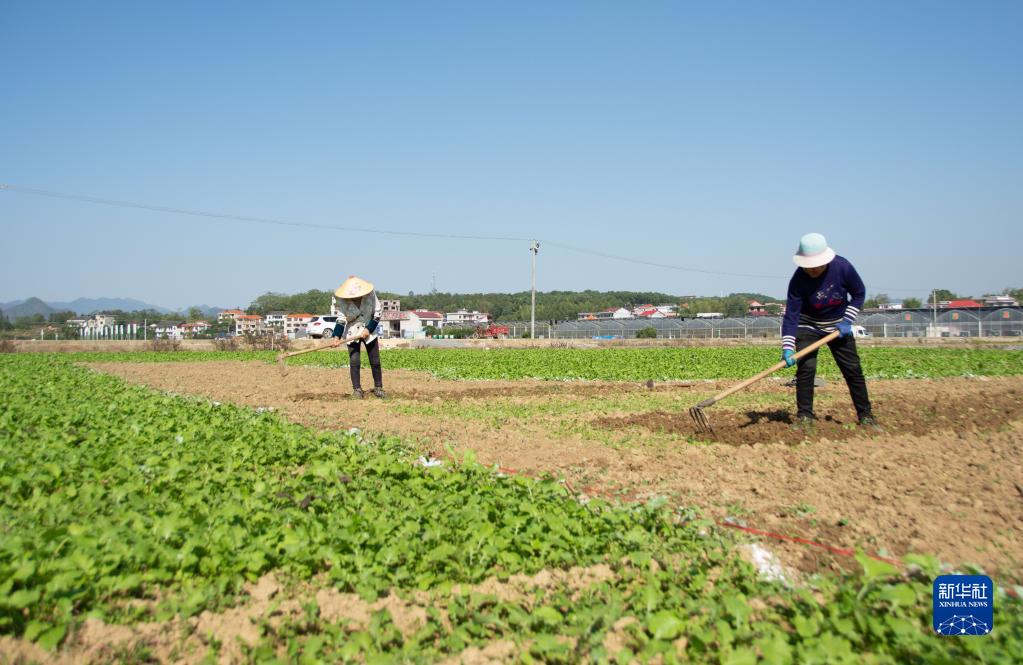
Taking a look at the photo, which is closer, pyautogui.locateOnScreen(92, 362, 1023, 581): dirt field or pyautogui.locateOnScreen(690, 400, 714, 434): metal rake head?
pyautogui.locateOnScreen(92, 362, 1023, 581): dirt field

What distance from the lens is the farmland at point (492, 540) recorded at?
2805 mm

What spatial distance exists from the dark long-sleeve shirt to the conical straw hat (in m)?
6.31

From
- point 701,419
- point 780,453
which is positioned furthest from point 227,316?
point 780,453

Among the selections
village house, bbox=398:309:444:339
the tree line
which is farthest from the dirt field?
the tree line

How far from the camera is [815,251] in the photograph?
7609mm

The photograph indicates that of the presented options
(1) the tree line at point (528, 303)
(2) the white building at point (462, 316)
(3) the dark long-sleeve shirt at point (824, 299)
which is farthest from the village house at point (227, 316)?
(3) the dark long-sleeve shirt at point (824, 299)

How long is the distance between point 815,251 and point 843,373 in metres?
1.34

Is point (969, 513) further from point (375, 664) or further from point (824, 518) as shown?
point (375, 664)

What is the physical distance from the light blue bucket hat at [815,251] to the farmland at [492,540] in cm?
173

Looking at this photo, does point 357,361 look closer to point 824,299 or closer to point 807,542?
point 824,299

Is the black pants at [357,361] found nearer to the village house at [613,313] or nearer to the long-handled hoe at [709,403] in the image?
the long-handled hoe at [709,403]

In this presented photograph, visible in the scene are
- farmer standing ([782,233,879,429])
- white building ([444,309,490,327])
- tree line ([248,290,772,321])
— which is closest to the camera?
farmer standing ([782,233,879,429])

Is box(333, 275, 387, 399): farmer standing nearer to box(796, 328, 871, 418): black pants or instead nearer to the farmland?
the farmland

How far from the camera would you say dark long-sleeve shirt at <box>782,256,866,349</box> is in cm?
771
